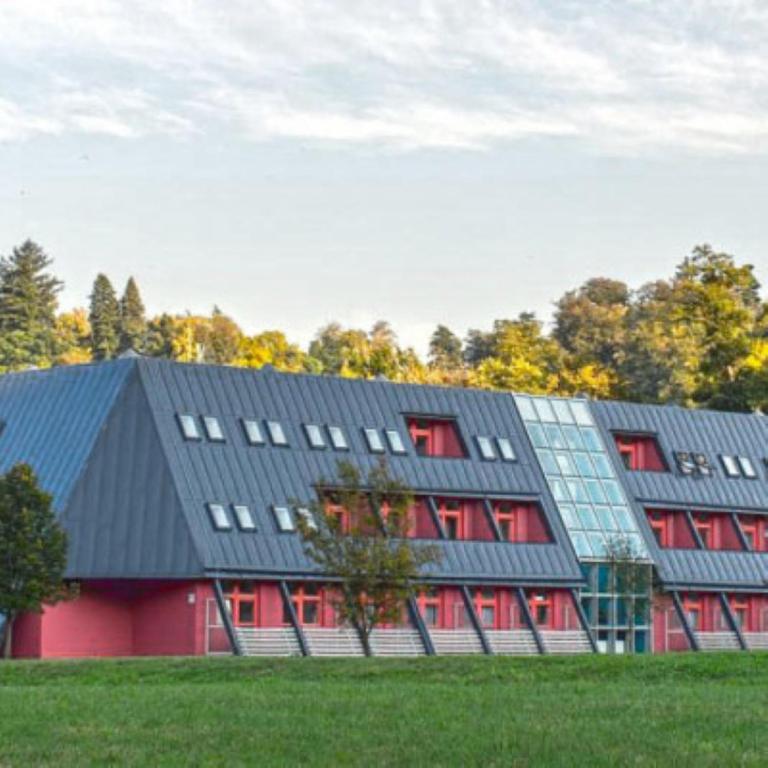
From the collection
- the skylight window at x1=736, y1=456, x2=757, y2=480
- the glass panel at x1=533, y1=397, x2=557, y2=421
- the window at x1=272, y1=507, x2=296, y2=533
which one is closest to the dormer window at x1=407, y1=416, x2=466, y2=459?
the glass panel at x1=533, y1=397, x2=557, y2=421

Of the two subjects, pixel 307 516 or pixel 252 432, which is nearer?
pixel 307 516

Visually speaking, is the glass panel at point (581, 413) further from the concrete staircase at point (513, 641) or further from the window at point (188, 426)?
the window at point (188, 426)

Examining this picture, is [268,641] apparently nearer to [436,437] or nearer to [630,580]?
[436,437]

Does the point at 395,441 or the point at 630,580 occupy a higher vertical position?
the point at 395,441

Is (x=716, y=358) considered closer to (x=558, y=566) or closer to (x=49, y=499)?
(x=558, y=566)

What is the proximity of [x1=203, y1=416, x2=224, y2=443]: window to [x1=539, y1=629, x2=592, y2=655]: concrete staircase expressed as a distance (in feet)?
43.7

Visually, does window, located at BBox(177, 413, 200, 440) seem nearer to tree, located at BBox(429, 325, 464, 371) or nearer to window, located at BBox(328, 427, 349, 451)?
window, located at BBox(328, 427, 349, 451)

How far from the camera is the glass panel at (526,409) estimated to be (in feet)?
278

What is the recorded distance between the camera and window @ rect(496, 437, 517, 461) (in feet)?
271

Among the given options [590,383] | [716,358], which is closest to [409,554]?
[716,358]

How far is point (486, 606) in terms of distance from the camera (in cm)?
7850

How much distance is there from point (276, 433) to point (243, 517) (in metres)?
4.57

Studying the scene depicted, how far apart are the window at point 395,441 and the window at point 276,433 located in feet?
15.2

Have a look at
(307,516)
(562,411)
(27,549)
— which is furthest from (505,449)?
(27,549)
